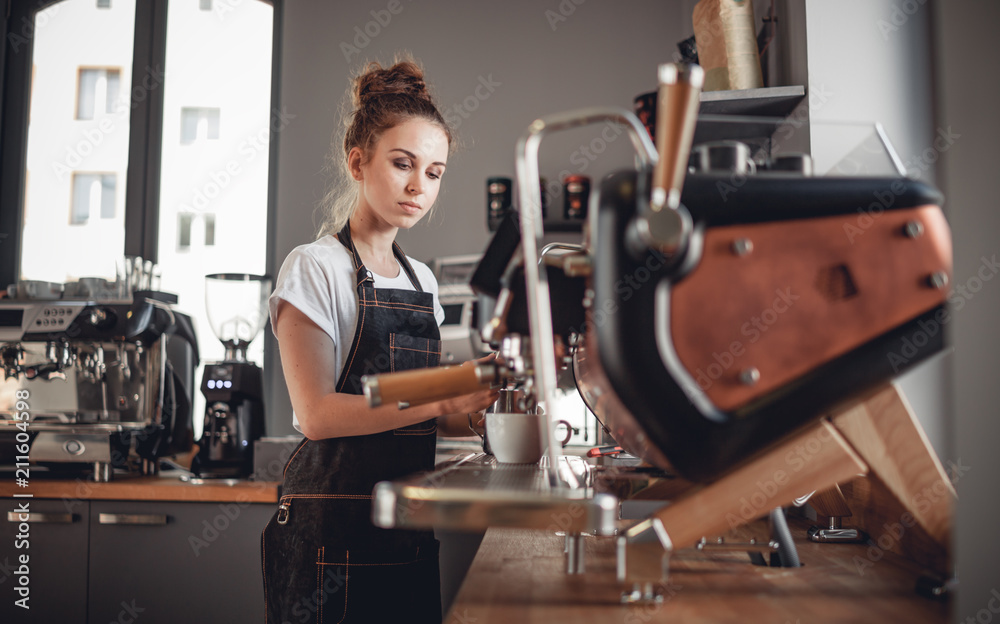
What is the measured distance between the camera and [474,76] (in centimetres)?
308

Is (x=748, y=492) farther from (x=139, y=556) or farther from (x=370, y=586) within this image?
(x=139, y=556)

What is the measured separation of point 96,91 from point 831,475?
11.0 feet

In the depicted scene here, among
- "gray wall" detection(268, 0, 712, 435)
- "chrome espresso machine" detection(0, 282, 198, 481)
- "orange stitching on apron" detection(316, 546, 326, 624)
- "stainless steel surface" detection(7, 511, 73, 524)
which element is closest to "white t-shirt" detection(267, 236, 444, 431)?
"orange stitching on apron" detection(316, 546, 326, 624)

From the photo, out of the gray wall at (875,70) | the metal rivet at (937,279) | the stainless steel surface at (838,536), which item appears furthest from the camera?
the gray wall at (875,70)

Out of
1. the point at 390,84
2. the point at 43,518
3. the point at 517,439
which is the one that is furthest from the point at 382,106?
the point at 43,518

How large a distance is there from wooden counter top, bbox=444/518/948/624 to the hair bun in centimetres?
93

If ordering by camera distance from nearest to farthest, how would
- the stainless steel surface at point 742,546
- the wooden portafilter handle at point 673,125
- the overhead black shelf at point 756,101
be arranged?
the wooden portafilter handle at point 673,125 → the stainless steel surface at point 742,546 → the overhead black shelf at point 756,101

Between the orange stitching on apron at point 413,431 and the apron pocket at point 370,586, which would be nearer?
the apron pocket at point 370,586

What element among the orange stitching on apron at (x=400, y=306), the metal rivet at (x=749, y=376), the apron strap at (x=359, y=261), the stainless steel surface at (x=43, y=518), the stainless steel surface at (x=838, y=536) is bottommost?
the stainless steel surface at (x=43, y=518)

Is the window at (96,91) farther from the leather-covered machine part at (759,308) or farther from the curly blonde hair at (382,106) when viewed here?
the leather-covered machine part at (759,308)

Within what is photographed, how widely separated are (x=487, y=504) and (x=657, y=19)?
9.53 ft

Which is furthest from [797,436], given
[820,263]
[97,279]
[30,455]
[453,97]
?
[453,97]

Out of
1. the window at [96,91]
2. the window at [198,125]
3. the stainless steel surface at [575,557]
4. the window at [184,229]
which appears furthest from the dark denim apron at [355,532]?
the window at [96,91]

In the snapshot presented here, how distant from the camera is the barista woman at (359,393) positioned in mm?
1178
